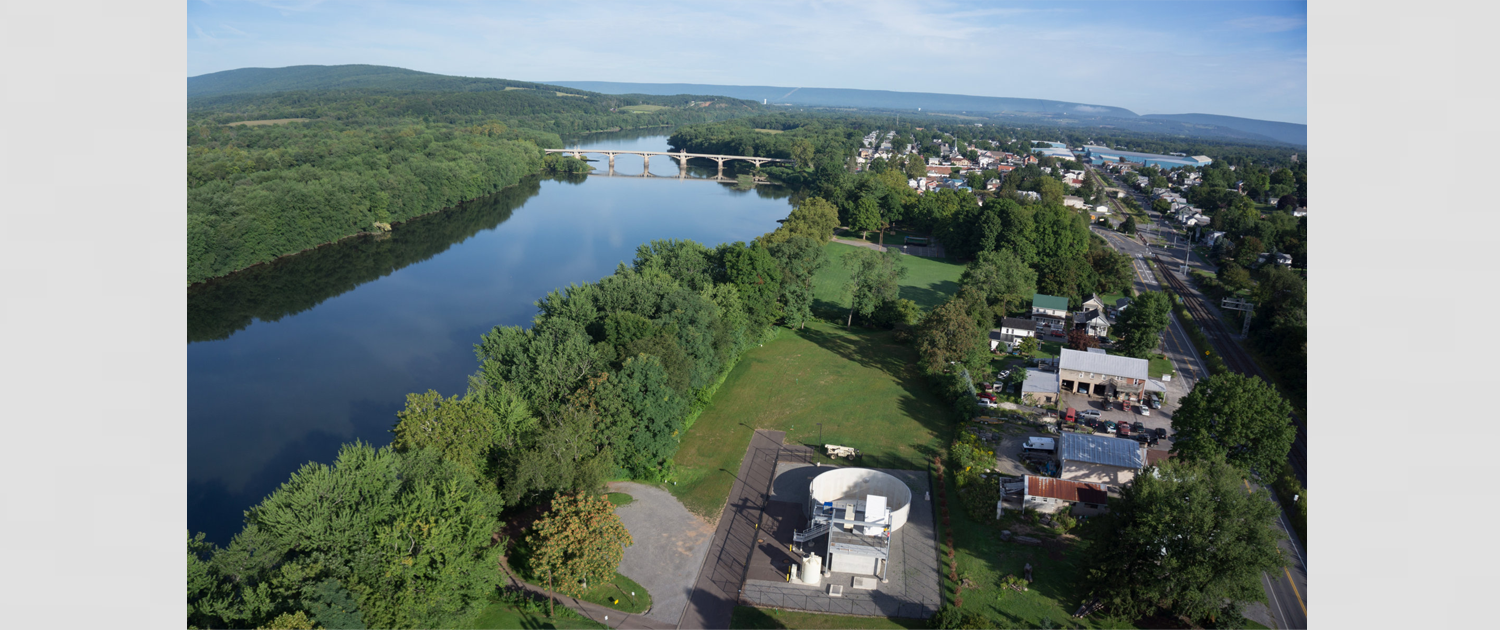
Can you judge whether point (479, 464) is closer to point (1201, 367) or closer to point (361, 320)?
point (361, 320)

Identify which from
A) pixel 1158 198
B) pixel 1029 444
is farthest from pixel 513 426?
pixel 1158 198

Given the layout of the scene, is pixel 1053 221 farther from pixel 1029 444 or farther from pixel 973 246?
pixel 1029 444

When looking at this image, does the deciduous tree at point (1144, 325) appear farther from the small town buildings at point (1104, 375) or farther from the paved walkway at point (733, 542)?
the paved walkway at point (733, 542)

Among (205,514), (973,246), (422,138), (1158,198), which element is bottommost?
(205,514)

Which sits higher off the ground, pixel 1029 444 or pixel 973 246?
pixel 973 246

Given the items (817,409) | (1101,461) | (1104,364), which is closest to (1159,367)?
(1104,364)

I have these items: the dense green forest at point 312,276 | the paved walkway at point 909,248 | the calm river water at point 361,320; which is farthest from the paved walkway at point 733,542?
the paved walkway at point 909,248

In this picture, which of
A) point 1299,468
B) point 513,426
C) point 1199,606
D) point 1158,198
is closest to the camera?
point 1199,606
